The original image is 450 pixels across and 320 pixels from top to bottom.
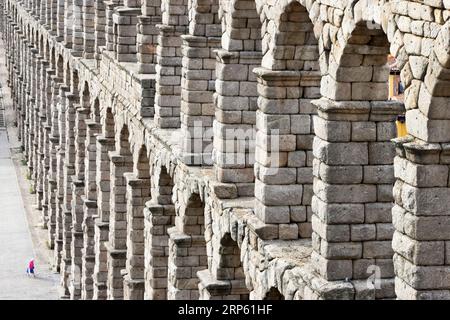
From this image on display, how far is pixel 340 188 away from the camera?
64.5 feet

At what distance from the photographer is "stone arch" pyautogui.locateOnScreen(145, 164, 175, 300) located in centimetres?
3183

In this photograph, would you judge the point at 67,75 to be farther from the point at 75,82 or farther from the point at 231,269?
the point at 231,269

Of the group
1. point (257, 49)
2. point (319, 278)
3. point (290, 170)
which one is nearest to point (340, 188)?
point (319, 278)

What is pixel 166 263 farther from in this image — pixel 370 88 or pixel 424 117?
pixel 424 117

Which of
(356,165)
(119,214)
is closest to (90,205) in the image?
(119,214)

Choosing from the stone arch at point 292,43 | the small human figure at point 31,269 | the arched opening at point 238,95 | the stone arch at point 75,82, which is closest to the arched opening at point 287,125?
the stone arch at point 292,43

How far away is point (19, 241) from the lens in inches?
2223

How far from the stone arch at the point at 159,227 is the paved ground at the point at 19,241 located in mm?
16560

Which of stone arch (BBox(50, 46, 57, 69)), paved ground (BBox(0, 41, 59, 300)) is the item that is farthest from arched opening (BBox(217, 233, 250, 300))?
stone arch (BBox(50, 46, 57, 69))

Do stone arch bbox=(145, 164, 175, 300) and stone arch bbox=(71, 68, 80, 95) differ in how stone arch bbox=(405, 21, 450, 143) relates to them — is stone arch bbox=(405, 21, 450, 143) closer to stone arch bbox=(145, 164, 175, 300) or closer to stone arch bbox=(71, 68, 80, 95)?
stone arch bbox=(145, 164, 175, 300)

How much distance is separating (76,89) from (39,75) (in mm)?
15024

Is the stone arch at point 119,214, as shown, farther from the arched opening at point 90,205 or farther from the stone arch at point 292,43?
the stone arch at point 292,43

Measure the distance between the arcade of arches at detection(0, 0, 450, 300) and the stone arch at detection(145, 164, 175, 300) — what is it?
0.04 meters

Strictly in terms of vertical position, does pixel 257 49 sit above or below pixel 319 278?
above
